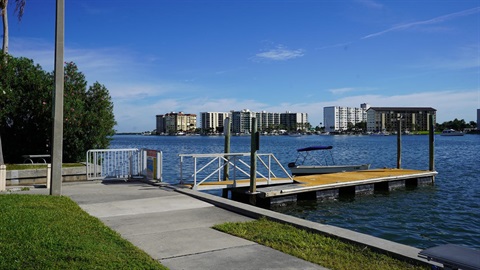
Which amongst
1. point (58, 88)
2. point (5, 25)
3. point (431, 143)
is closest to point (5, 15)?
point (5, 25)

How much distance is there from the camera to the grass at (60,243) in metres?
5.44

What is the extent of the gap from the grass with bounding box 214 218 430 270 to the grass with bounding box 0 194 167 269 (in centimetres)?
210

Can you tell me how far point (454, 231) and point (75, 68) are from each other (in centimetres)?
1857

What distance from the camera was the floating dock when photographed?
15.7 metres

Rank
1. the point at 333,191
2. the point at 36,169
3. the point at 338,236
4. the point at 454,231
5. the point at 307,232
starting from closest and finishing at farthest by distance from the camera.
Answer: the point at 338,236
the point at 307,232
the point at 454,231
the point at 36,169
the point at 333,191

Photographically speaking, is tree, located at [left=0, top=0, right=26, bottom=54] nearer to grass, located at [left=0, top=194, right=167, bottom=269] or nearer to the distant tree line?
the distant tree line

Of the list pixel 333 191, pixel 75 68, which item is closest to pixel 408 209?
pixel 333 191

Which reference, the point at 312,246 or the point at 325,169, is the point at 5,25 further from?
the point at 312,246

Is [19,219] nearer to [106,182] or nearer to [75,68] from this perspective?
[106,182]

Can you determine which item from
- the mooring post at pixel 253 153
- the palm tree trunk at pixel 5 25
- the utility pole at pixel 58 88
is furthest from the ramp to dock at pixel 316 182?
the palm tree trunk at pixel 5 25

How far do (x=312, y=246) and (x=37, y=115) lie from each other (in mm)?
16451

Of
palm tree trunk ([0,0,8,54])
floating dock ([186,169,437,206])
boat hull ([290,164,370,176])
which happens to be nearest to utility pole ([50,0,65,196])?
floating dock ([186,169,437,206])

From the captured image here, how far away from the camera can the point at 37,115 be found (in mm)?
18812

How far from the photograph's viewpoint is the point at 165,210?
10.1 m
